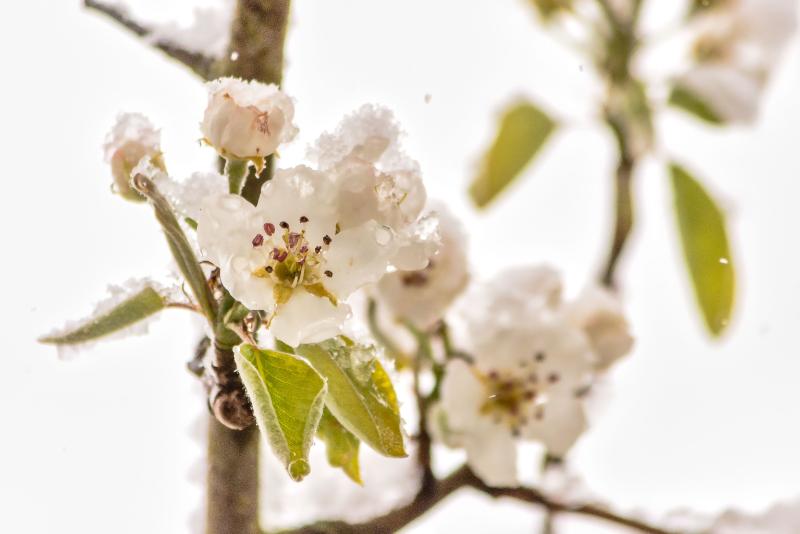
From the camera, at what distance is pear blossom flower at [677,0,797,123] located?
3.30 ft

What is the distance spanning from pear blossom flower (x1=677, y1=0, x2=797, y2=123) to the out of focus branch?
508 mm

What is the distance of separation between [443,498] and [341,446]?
0.15 m

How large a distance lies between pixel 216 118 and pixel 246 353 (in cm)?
10

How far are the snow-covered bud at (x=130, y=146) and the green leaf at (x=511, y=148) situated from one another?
0.53 m

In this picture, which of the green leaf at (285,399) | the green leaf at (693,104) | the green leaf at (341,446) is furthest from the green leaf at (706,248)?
the green leaf at (285,399)

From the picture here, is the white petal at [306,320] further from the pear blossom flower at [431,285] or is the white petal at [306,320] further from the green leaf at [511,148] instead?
the green leaf at [511,148]

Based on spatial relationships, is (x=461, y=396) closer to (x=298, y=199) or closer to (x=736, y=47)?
(x=298, y=199)

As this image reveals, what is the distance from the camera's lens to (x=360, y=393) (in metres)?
0.42

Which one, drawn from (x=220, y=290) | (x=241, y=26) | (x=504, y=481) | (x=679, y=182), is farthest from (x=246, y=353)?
(x=679, y=182)

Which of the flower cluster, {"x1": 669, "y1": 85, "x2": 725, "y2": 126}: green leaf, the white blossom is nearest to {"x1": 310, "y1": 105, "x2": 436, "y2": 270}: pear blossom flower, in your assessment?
the flower cluster

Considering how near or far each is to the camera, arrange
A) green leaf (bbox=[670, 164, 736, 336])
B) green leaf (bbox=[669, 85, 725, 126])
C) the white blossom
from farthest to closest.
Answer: green leaf (bbox=[669, 85, 725, 126]), green leaf (bbox=[670, 164, 736, 336]), the white blossom

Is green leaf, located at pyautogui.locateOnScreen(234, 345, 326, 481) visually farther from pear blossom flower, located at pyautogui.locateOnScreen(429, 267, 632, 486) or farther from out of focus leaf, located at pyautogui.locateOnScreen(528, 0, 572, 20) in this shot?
out of focus leaf, located at pyautogui.locateOnScreen(528, 0, 572, 20)

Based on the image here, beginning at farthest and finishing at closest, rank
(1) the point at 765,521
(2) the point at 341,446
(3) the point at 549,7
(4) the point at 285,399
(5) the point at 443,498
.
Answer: (3) the point at 549,7, (1) the point at 765,521, (5) the point at 443,498, (2) the point at 341,446, (4) the point at 285,399

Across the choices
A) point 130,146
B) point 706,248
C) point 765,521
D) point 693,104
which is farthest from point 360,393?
point 693,104
